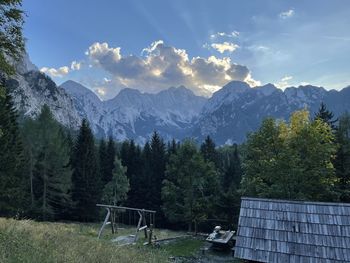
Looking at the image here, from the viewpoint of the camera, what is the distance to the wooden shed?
17.9 m

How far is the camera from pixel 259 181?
35.6m

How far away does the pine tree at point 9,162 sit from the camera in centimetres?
3631

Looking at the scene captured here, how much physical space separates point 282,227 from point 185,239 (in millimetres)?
18180

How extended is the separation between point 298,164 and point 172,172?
17.0m

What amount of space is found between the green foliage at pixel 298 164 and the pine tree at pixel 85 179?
93.9 feet

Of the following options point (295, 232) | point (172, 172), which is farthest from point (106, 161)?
point (295, 232)

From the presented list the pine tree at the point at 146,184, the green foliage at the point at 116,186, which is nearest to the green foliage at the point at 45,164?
the green foliage at the point at 116,186

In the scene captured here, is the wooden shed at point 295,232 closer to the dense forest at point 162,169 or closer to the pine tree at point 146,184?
the dense forest at point 162,169

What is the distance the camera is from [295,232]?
18922 millimetres

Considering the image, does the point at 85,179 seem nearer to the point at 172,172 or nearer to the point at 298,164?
Result: the point at 172,172

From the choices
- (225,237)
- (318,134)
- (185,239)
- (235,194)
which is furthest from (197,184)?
(318,134)

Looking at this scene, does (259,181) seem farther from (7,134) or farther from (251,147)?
(7,134)

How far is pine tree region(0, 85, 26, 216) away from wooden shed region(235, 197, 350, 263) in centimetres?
2487

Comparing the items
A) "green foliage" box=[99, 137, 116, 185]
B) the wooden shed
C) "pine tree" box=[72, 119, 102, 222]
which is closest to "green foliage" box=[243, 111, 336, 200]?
the wooden shed
